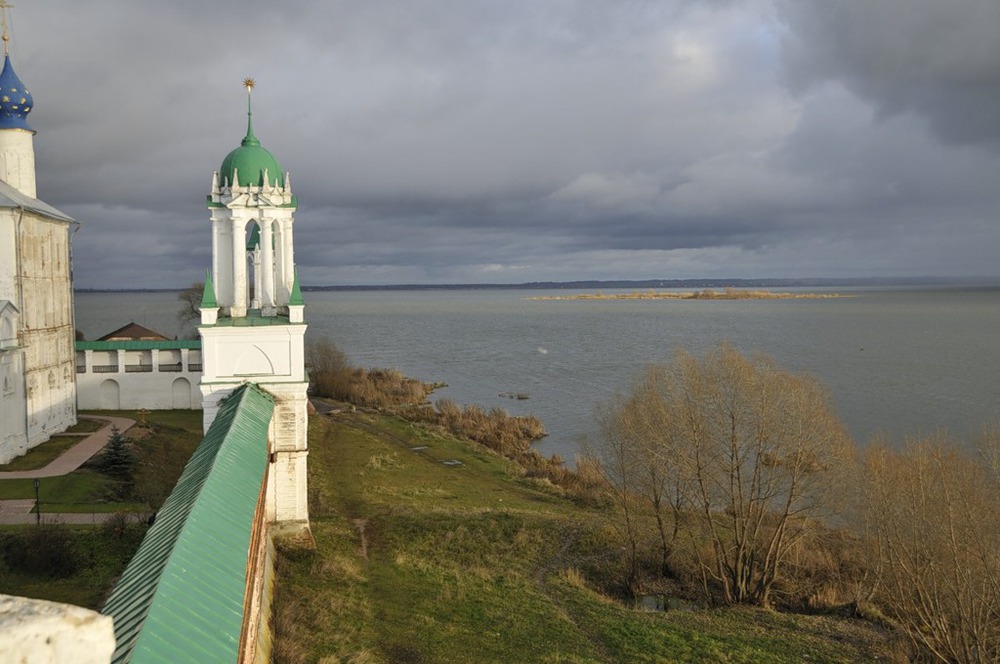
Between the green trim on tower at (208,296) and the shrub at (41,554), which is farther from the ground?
the green trim on tower at (208,296)

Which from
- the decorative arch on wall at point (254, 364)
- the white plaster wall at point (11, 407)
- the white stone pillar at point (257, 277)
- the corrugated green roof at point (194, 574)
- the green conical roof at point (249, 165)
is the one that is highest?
the green conical roof at point (249, 165)

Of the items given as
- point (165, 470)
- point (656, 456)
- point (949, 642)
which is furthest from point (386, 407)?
point (949, 642)

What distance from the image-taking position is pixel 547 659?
14641 millimetres

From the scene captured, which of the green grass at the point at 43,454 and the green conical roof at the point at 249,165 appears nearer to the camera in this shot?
the green conical roof at the point at 249,165

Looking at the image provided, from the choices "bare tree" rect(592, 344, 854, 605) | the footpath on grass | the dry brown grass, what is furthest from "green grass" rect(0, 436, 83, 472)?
the dry brown grass

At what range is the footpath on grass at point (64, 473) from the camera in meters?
17.9

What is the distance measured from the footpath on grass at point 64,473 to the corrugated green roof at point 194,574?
33.5 feet

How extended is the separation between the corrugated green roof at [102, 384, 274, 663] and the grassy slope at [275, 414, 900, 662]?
487 centimetres

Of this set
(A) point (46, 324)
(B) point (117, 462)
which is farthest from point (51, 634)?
(A) point (46, 324)

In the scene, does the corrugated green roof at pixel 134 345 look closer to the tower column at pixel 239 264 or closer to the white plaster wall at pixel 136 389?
the white plaster wall at pixel 136 389

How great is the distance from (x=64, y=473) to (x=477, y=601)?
14.4m

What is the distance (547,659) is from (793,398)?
1004cm

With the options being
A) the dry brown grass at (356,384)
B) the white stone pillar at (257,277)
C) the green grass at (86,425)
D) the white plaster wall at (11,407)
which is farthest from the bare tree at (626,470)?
the dry brown grass at (356,384)

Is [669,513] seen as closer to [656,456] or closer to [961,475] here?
[656,456]
